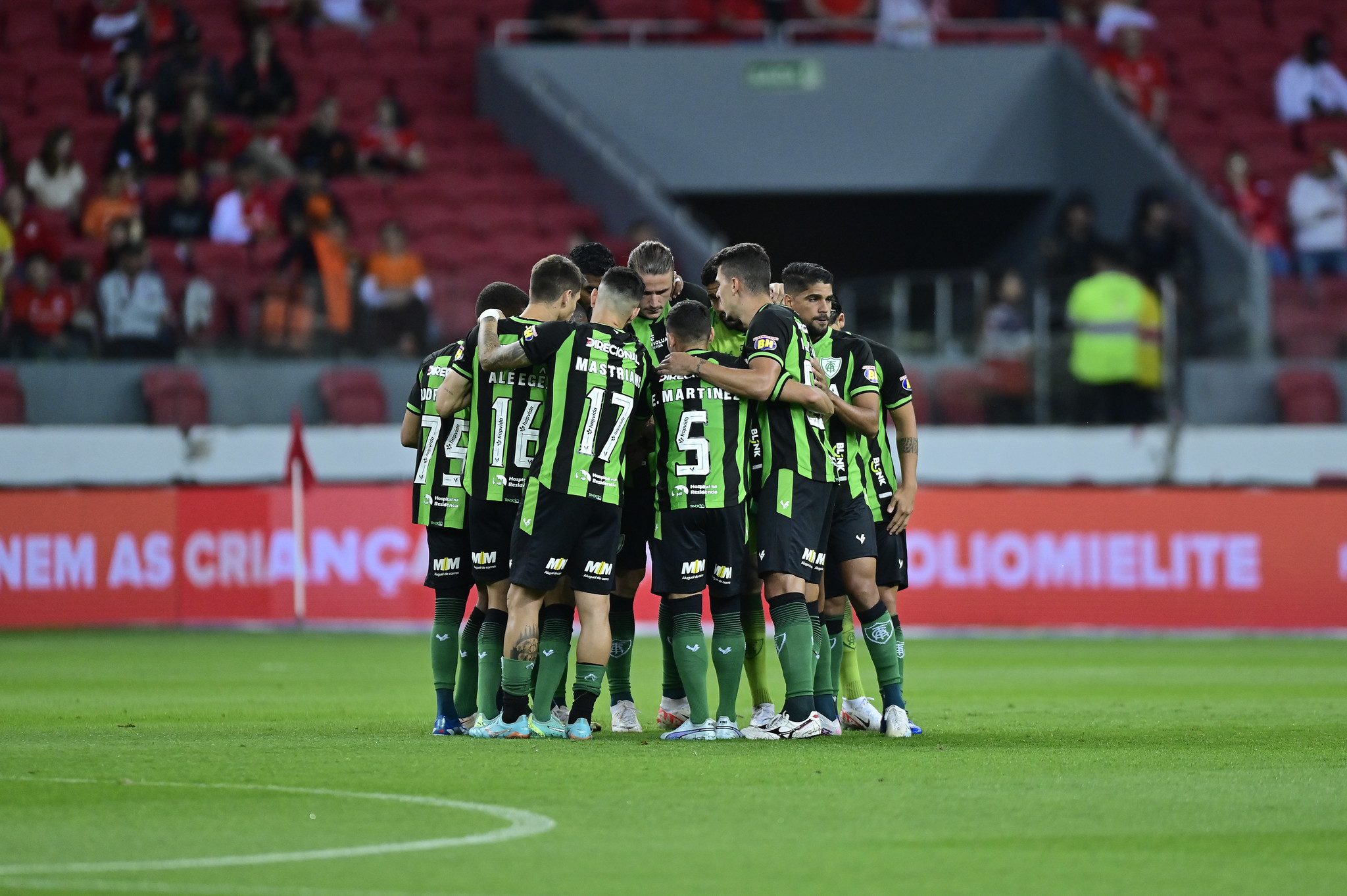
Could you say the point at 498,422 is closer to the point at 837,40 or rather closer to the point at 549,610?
the point at 549,610

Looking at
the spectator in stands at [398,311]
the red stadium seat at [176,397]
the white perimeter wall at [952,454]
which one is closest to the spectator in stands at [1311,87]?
the white perimeter wall at [952,454]

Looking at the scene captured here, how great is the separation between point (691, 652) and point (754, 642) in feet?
2.44

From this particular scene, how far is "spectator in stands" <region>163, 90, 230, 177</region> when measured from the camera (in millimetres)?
22703

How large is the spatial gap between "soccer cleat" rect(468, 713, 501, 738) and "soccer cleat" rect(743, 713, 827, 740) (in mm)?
1125

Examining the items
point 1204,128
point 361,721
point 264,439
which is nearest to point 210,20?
point 264,439

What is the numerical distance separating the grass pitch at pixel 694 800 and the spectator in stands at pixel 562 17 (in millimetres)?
15219

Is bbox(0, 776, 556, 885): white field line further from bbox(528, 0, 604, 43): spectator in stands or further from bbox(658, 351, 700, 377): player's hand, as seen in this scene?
bbox(528, 0, 604, 43): spectator in stands

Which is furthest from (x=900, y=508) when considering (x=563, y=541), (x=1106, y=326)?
(x=1106, y=326)

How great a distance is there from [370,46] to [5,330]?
8380mm

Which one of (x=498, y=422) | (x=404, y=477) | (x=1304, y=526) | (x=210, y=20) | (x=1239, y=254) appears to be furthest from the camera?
(x=210, y=20)

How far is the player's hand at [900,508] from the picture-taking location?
30.7 feet

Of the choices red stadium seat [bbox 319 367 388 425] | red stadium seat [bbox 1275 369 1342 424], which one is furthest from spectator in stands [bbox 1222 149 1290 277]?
red stadium seat [bbox 319 367 388 425]

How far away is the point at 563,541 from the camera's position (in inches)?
336

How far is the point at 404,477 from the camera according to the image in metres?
19.6
